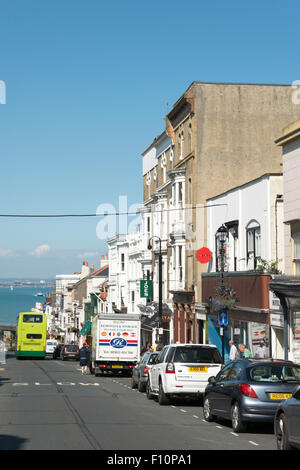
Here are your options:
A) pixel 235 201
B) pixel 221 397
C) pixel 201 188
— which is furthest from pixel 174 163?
pixel 221 397

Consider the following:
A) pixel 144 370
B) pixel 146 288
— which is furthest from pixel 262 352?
pixel 146 288

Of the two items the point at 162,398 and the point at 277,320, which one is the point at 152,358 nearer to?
the point at 277,320

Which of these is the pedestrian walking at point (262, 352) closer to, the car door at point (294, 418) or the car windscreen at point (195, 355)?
the car windscreen at point (195, 355)

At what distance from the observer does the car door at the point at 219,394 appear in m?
16.1

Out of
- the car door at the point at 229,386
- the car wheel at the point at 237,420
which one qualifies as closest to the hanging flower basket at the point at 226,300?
the car door at the point at 229,386

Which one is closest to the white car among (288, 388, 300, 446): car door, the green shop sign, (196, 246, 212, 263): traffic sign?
(288, 388, 300, 446): car door

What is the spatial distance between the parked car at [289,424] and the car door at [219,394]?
3376 mm

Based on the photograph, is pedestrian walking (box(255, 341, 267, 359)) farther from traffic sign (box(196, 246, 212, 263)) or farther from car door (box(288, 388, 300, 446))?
car door (box(288, 388, 300, 446))

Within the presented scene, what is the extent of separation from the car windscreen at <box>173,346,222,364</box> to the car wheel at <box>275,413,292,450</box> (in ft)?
26.8

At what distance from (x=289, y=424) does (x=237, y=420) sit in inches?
124

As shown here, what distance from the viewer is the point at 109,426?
50.7 ft

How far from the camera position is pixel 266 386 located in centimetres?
1484

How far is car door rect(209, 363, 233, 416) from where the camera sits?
16078 millimetres

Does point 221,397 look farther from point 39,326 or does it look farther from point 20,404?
point 39,326
